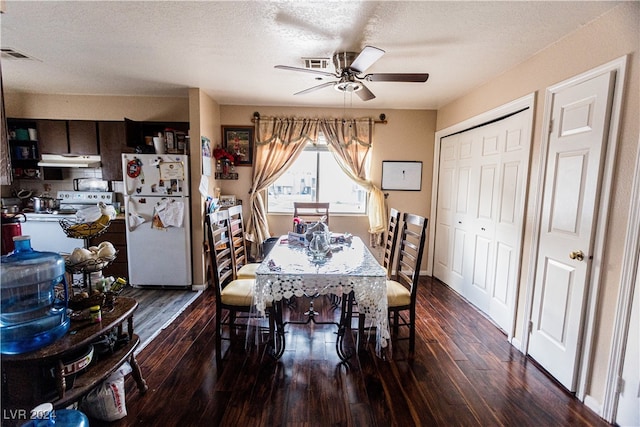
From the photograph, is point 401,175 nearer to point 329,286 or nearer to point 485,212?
point 485,212

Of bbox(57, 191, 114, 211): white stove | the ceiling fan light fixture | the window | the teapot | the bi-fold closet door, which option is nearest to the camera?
the teapot

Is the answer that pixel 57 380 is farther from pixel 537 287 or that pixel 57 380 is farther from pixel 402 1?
pixel 537 287

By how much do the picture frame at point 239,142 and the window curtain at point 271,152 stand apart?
0.43ft

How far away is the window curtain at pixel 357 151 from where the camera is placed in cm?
388

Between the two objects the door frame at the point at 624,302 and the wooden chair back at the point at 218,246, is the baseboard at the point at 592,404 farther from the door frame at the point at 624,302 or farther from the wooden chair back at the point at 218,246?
the wooden chair back at the point at 218,246

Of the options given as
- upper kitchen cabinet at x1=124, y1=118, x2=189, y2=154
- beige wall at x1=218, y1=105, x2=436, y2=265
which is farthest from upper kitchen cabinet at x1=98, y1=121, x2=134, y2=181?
beige wall at x1=218, y1=105, x2=436, y2=265

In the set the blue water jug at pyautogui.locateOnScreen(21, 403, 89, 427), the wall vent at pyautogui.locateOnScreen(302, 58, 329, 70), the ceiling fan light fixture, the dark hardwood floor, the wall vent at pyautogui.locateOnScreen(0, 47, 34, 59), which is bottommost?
the dark hardwood floor

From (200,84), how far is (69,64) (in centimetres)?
116

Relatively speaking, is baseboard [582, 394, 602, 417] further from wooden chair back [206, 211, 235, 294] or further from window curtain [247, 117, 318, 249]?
window curtain [247, 117, 318, 249]

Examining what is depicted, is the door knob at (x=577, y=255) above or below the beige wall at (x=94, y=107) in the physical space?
below

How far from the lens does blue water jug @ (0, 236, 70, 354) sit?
1.21 meters

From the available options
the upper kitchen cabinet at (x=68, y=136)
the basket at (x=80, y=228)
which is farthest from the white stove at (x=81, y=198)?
the basket at (x=80, y=228)

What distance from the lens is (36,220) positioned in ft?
10.9

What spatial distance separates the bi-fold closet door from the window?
1.20m
